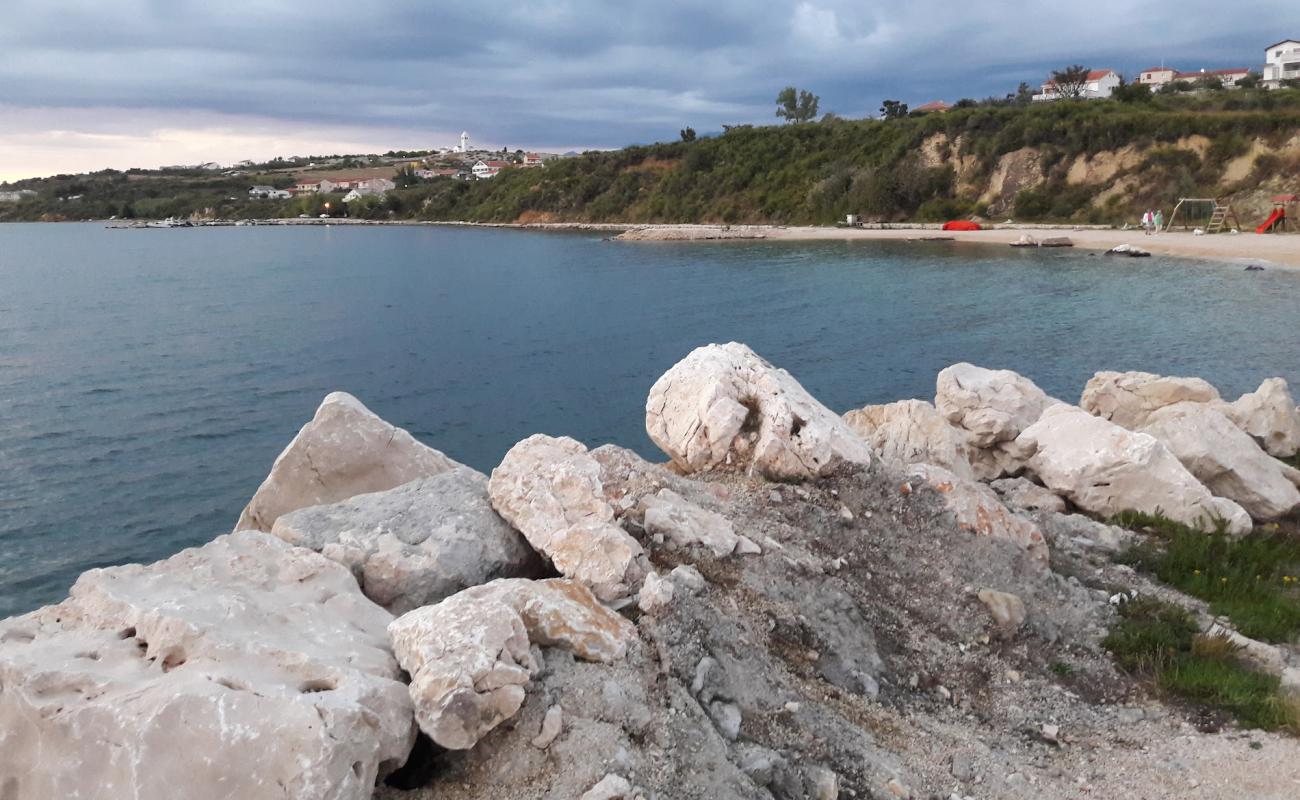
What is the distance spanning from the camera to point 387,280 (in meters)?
60.4

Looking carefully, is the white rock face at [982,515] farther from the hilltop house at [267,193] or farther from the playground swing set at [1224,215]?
the hilltop house at [267,193]

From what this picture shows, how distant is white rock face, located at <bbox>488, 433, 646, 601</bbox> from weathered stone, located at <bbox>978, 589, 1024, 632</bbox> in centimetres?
331

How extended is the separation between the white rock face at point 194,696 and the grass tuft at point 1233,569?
8036mm

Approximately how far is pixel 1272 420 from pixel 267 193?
619 feet

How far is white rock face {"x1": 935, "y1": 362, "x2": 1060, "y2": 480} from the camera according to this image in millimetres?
13594

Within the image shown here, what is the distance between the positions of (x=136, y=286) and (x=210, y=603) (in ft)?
189

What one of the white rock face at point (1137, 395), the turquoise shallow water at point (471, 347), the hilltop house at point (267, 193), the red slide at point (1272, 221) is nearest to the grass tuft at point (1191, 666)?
the white rock face at point (1137, 395)

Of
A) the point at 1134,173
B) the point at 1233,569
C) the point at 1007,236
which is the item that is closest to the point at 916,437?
the point at 1233,569

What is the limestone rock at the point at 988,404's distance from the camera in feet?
45.4

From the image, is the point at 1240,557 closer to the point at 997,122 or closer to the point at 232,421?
the point at 232,421

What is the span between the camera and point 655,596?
625cm

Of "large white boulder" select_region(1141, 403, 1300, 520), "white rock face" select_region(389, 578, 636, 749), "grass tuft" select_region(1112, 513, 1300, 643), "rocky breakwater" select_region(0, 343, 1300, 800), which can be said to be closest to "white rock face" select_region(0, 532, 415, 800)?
"rocky breakwater" select_region(0, 343, 1300, 800)

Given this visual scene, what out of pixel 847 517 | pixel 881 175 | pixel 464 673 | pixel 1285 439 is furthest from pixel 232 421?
pixel 881 175

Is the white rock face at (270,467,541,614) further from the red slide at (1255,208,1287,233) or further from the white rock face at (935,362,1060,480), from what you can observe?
the red slide at (1255,208,1287,233)
